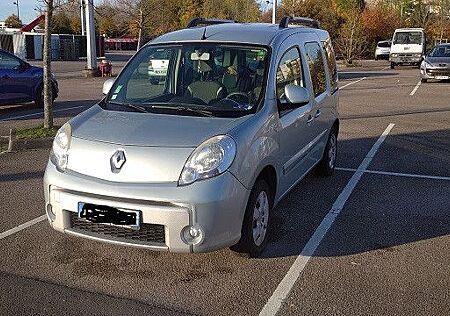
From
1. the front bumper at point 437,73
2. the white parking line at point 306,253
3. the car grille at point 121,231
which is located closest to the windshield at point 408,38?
the front bumper at point 437,73

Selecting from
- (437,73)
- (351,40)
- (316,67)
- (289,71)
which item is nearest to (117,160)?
(289,71)

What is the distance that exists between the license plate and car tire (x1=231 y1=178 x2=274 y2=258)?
0.86m

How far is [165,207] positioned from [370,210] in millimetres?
2819

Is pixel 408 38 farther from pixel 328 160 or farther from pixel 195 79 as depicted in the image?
pixel 195 79

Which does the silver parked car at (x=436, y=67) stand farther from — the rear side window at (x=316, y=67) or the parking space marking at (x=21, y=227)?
the parking space marking at (x=21, y=227)

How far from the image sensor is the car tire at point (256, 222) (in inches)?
159

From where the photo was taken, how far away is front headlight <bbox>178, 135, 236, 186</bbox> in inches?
145

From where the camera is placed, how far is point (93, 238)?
3.85 metres

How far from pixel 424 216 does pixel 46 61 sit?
6.69m

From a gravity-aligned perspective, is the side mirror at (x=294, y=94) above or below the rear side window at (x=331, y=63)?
below

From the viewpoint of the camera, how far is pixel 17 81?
42.0 ft

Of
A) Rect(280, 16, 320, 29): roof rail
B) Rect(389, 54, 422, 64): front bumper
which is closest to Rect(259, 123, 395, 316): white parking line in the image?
Rect(280, 16, 320, 29): roof rail

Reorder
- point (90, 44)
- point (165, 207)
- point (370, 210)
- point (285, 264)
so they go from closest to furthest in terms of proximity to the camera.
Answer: point (165, 207) < point (285, 264) < point (370, 210) < point (90, 44)

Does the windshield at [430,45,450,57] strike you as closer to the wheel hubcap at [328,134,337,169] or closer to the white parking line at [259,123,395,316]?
the white parking line at [259,123,395,316]
